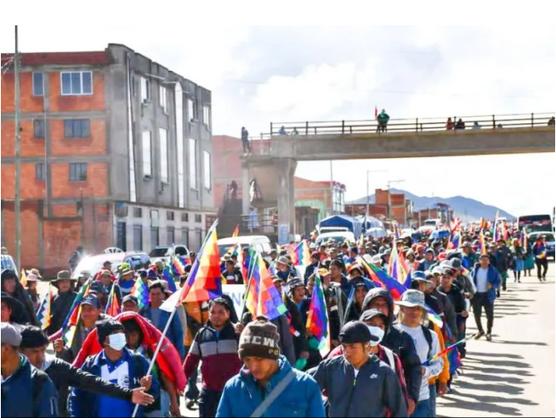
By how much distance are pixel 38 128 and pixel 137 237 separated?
756cm

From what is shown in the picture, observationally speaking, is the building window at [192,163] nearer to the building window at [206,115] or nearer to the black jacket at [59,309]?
the building window at [206,115]

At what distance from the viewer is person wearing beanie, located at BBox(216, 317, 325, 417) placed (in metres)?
4.79

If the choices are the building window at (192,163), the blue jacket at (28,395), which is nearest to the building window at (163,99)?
the building window at (192,163)

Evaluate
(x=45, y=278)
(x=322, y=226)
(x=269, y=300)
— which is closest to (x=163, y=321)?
(x=269, y=300)

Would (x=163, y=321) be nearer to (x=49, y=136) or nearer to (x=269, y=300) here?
(x=269, y=300)

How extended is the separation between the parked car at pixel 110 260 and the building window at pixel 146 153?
23.4m

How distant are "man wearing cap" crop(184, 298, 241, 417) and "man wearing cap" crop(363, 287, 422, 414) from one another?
118 centimetres

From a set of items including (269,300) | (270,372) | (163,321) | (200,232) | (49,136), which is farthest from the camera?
(200,232)

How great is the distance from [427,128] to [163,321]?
41350mm

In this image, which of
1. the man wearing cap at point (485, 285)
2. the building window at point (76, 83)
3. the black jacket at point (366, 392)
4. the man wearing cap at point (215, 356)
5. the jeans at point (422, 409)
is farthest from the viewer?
the building window at point (76, 83)

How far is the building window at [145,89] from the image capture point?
51.6m

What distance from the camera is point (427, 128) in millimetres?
50312

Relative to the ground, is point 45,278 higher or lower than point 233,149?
lower

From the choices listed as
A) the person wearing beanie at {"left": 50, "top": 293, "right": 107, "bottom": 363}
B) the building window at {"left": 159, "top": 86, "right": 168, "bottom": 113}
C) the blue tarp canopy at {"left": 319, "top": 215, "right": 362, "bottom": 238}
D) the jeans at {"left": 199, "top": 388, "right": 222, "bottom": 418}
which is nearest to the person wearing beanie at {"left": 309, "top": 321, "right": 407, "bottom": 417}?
the jeans at {"left": 199, "top": 388, "right": 222, "bottom": 418}
